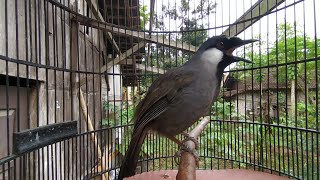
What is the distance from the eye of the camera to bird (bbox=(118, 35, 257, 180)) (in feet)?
5.19

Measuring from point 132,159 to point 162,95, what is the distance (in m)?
0.43

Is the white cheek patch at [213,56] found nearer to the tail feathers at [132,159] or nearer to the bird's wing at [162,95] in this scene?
the bird's wing at [162,95]

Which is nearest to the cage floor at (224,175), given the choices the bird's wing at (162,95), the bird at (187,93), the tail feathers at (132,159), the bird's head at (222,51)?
the tail feathers at (132,159)

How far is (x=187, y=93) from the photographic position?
1602 mm

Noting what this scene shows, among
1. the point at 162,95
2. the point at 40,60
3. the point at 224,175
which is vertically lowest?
the point at 224,175

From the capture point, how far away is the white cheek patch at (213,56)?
163 centimetres

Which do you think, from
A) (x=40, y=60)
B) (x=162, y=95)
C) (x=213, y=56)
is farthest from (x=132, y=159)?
(x=40, y=60)

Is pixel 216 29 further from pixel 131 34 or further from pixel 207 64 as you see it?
pixel 207 64

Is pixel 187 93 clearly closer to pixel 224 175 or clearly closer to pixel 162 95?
pixel 162 95

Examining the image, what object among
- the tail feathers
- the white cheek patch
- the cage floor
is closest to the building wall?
the tail feathers

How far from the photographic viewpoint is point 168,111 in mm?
1628

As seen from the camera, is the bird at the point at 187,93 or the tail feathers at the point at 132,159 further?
the bird at the point at 187,93

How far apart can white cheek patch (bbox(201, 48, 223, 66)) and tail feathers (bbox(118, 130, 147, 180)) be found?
0.59m

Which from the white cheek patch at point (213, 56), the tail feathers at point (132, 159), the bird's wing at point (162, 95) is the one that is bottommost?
the tail feathers at point (132, 159)
